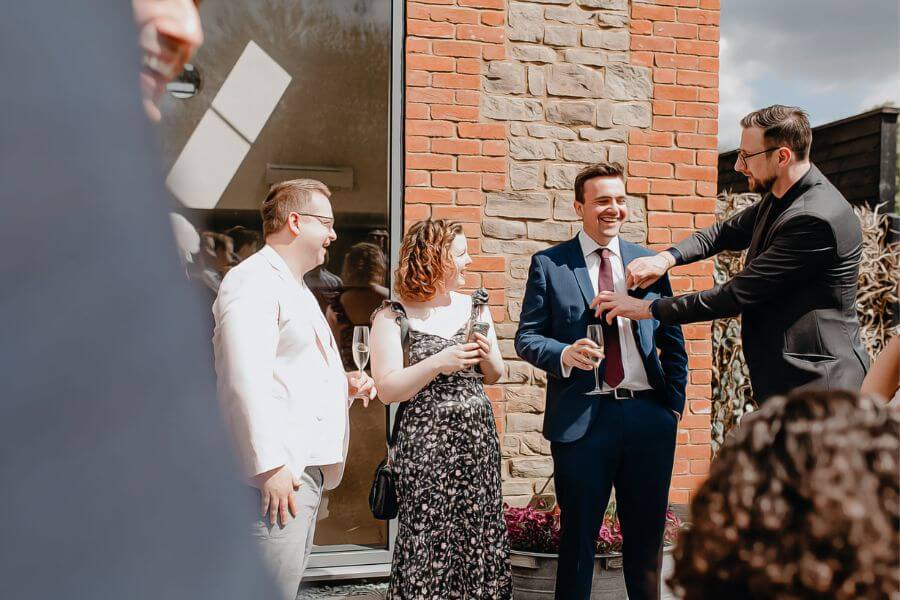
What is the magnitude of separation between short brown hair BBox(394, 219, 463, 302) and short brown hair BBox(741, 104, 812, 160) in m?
1.49

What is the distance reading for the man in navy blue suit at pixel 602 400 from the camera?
12.7 feet

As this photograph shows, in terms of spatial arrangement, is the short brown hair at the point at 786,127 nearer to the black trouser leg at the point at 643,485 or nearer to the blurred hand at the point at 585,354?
the blurred hand at the point at 585,354

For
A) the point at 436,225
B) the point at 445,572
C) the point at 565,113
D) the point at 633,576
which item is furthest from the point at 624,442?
the point at 565,113

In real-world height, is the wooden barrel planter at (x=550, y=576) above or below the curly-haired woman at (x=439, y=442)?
below

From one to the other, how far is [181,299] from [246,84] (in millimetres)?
4769

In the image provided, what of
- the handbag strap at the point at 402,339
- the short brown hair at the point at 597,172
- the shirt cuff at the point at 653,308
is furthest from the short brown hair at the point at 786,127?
the handbag strap at the point at 402,339

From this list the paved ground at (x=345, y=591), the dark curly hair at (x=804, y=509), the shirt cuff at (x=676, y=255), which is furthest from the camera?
the paved ground at (x=345, y=591)

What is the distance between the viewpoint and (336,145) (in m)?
5.02

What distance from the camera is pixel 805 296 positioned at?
3.47 m

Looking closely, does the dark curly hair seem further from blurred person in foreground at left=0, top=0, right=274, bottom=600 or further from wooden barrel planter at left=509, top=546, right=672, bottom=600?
wooden barrel planter at left=509, top=546, right=672, bottom=600

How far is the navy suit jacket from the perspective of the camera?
12.7 feet

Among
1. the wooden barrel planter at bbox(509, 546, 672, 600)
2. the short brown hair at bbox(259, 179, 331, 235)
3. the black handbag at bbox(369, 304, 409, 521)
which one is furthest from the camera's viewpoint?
the wooden barrel planter at bbox(509, 546, 672, 600)

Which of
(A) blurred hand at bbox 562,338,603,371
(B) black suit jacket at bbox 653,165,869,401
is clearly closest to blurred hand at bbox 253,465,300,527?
(A) blurred hand at bbox 562,338,603,371

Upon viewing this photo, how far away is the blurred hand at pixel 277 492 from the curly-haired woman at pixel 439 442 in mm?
1032
